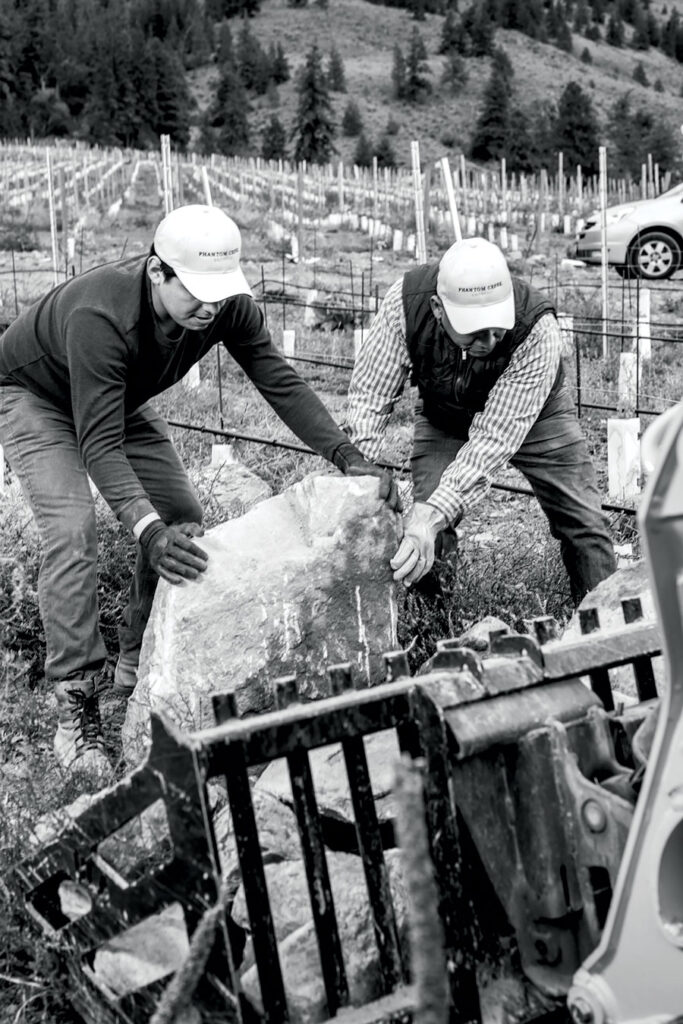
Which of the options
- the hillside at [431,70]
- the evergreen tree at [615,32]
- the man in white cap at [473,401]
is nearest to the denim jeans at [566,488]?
Result: the man in white cap at [473,401]

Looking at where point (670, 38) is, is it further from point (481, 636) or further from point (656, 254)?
point (481, 636)

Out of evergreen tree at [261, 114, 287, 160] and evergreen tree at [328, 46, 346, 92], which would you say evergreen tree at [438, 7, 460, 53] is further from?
evergreen tree at [261, 114, 287, 160]

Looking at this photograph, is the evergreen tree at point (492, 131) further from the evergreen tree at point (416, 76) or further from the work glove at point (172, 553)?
the work glove at point (172, 553)

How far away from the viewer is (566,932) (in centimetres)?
256

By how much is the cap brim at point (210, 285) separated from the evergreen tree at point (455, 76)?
257ft

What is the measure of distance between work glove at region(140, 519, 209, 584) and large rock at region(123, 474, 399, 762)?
61mm

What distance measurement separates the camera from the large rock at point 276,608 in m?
3.98

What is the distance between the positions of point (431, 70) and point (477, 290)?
82.7 metres

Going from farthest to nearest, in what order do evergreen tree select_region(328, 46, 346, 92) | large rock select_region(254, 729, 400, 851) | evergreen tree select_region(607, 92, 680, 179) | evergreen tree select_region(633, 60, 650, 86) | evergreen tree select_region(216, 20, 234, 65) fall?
evergreen tree select_region(633, 60, 650, 86)
evergreen tree select_region(216, 20, 234, 65)
evergreen tree select_region(328, 46, 346, 92)
evergreen tree select_region(607, 92, 680, 179)
large rock select_region(254, 729, 400, 851)

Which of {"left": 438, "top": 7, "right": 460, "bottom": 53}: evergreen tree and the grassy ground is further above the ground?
{"left": 438, "top": 7, "right": 460, "bottom": 53}: evergreen tree

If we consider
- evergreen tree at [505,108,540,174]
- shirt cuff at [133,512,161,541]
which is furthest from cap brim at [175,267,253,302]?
evergreen tree at [505,108,540,174]

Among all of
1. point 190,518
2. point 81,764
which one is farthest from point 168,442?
point 81,764

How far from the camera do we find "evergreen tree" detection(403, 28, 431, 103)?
77688mm

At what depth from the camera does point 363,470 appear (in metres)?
4.38
